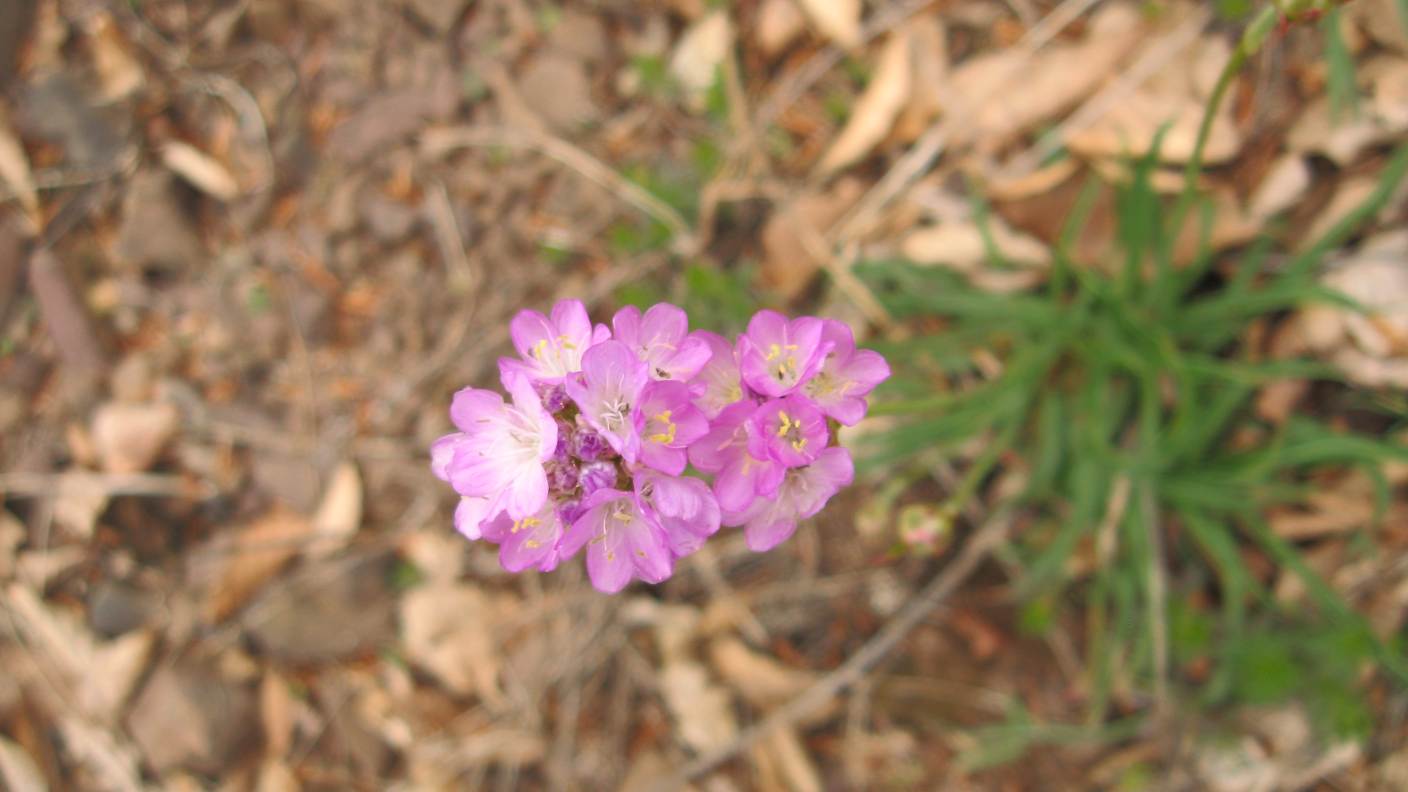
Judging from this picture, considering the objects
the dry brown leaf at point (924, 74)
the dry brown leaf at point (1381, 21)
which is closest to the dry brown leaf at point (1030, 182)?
the dry brown leaf at point (924, 74)

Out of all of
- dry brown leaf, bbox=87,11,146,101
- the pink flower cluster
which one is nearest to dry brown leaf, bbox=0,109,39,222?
dry brown leaf, bbox=87,11,146,101

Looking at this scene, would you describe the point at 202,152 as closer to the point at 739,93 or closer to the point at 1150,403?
the point at 739,93

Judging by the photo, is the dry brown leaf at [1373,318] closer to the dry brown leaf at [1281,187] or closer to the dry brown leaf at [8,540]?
the dry brown leaf at [1281,187]

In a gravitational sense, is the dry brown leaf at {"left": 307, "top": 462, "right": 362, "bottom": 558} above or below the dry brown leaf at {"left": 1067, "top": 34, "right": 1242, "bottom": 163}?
below

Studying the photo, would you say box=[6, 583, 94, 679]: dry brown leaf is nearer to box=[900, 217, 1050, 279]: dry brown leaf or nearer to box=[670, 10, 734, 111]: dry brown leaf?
box=[670, 10, 734, 111]: dry brown leaf

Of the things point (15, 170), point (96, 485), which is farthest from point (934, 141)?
point (15, 170)

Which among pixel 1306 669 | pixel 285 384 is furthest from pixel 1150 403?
pixel 285 384
